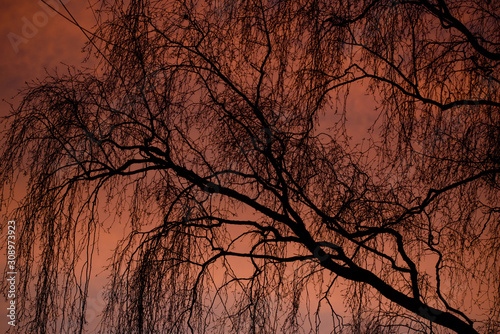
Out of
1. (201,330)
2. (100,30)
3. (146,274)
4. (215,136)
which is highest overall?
(100,30)

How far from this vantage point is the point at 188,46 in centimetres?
419

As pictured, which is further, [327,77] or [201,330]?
[327,77]

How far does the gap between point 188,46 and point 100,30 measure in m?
0.67

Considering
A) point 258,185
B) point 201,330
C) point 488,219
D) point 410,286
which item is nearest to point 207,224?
point 258,185

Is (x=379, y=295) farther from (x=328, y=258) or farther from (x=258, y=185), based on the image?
(x=258, y=185)

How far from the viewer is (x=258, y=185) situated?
4.15 metres

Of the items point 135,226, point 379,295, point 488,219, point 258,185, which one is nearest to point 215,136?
point 258,185

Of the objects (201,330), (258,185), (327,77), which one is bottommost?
(201,330)

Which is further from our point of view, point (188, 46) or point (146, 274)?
point (188, 46)

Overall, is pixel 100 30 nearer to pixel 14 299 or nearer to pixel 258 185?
pixel 258 185

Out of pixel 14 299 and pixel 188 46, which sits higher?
pixel 188 46

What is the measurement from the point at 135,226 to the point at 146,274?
0.53 m

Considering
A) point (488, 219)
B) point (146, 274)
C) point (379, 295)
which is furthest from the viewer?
point (488, 219)

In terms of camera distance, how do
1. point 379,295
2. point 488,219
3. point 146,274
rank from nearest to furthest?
1. point 146,274
2. point 379,295
3. point 488,219
